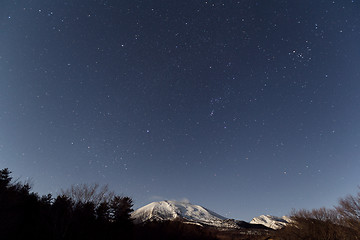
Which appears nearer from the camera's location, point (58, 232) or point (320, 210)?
point (58, 232)

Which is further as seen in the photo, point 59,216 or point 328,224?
point 328,224

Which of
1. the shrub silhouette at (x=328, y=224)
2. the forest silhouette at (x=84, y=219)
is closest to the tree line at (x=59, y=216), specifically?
the forest silhouette at (x=84, y=219)

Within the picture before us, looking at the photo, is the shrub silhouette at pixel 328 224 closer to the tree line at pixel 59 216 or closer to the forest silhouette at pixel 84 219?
the forest silhouette at pixel 84 219

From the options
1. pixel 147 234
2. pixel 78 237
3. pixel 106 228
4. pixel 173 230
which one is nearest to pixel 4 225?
pixel 78 237

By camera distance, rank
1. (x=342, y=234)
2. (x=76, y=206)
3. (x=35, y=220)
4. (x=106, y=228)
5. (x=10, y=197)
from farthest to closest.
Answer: (x=106, y=228)
(x=342, y=234)
(x=35, y=220)
(x=76, y=206)
(x=10, y=197)

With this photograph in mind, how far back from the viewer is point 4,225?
18.4 metres

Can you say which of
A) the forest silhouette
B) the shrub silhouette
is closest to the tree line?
the forest silhouette

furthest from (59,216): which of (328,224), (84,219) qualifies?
(328,224)

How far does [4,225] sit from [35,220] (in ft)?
24.6

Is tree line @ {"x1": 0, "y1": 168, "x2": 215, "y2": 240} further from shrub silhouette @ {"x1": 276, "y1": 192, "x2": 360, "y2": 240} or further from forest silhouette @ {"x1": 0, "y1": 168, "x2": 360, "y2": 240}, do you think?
shrub silhouette @ {"x1": 276, "y1": 192, "x2": 360, "y2": 240}

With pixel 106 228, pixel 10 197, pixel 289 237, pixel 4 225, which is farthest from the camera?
pixel 289 237

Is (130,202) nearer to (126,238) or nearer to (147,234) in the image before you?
Answer: (126,238)

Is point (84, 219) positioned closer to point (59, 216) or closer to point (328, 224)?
point (59, 216)

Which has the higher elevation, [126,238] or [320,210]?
[320,210]
